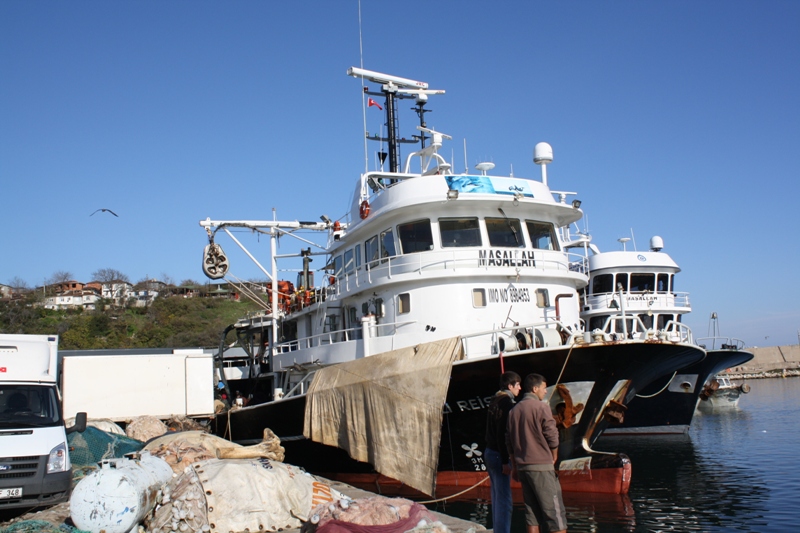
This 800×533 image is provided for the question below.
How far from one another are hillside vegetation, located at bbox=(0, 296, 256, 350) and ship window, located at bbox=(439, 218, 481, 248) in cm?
4446

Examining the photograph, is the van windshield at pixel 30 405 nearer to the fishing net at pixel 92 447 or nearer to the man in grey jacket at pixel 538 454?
the fishing net at pixel 92 447

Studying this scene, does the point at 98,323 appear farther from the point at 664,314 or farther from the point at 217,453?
the point at 217,453

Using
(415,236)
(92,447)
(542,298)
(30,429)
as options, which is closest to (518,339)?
(542,298)

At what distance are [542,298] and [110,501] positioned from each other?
371 inches

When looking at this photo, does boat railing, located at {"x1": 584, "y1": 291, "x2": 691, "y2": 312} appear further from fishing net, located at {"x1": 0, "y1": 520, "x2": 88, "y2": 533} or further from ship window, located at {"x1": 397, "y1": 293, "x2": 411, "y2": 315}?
fishing net, located at {"x1": 0, "y1": 520, "x2": 88, "y2": 533}

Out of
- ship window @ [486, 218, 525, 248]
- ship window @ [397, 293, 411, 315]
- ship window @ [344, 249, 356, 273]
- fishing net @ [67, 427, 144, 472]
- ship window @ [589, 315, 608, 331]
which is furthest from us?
ship window @ [589, 315, 608, 331]

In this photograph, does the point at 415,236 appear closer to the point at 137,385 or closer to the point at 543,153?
the point at 543,153

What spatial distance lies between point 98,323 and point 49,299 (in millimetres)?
20472

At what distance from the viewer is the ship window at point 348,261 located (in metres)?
17.0

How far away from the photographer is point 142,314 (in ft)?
237

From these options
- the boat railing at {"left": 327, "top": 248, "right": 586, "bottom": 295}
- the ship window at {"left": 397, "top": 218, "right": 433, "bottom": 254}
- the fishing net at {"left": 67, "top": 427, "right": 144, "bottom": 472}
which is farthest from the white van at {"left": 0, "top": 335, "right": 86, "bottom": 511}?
the ship window at {"left": 397, "top": 218, "right": 433, "bottom": 254}

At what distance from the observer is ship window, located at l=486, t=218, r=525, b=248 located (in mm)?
14281

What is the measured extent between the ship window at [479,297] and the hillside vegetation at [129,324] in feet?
148

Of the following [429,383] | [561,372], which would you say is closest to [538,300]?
[561,372]
